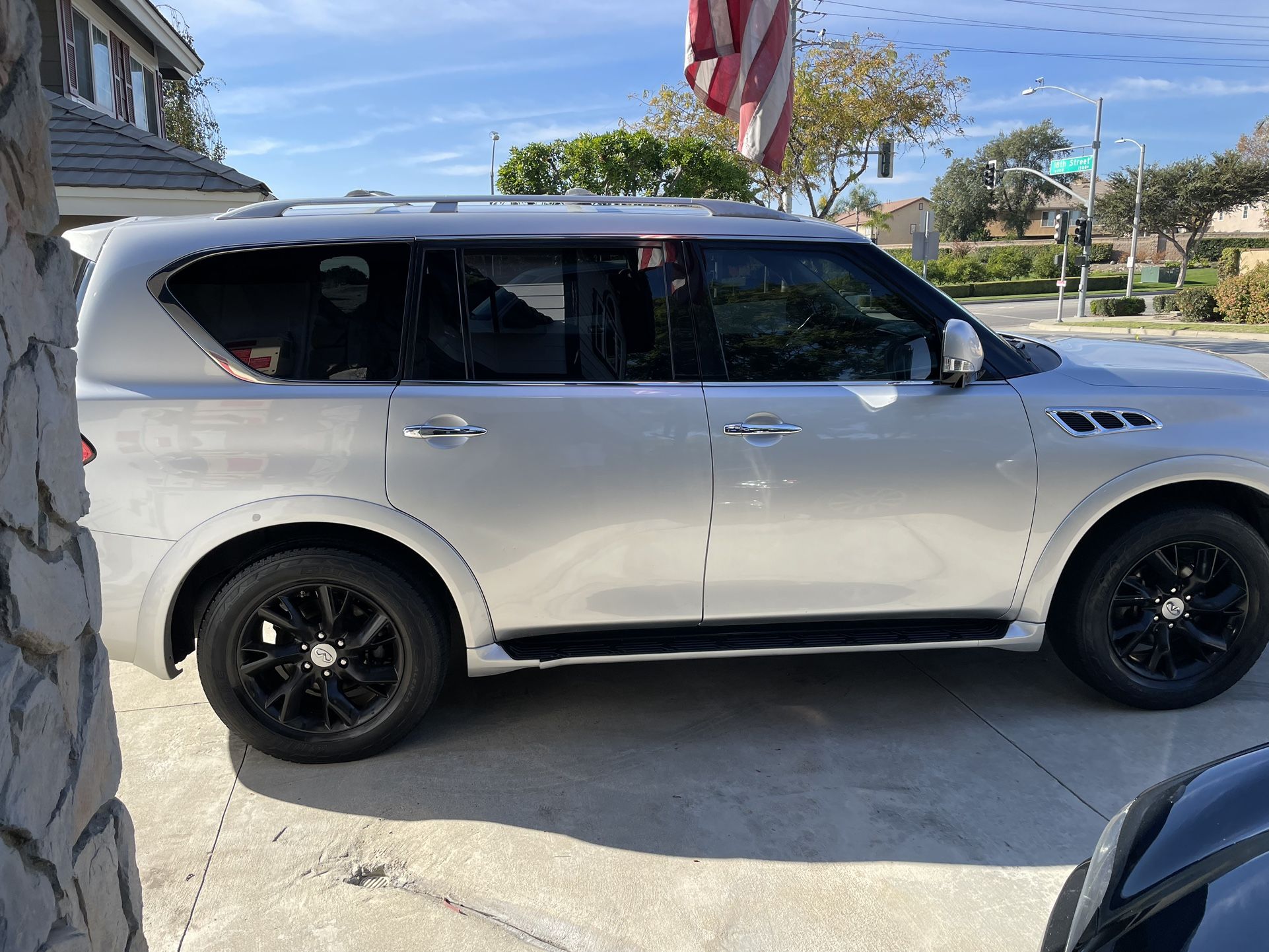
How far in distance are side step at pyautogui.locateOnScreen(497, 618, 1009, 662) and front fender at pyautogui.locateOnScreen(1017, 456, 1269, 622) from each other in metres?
0.18

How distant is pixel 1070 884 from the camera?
220 centimetres

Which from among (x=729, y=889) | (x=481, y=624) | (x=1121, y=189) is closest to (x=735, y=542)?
(x=481, y=624)

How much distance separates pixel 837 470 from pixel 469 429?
1.33m

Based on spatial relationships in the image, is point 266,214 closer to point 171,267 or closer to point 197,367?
point 171,267

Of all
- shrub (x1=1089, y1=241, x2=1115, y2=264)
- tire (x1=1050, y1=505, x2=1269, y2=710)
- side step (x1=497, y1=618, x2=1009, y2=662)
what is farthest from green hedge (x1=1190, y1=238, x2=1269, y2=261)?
side step (x1=497, y1=618, x2=1009, y2=662)

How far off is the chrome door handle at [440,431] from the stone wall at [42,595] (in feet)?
5.10

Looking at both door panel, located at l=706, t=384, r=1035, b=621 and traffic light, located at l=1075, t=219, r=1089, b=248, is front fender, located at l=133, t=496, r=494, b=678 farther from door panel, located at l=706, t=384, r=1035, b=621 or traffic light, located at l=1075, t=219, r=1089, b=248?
traffic light, located at l=1075, t=219, r=1089, b=248

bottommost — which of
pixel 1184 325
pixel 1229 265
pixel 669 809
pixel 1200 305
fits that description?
pixel 669 809

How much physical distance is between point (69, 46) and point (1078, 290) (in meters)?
50.7

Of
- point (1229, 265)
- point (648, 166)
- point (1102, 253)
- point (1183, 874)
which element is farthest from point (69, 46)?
point (1102, 253)

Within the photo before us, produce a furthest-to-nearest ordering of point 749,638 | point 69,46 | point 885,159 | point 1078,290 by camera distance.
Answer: point 1078,290, point 885,159, point 69,46, point 749,638

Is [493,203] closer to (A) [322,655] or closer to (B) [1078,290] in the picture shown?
(A) [322,655]

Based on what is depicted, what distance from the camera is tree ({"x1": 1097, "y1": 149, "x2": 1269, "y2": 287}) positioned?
4875 cm

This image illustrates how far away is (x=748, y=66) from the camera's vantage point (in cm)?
693
